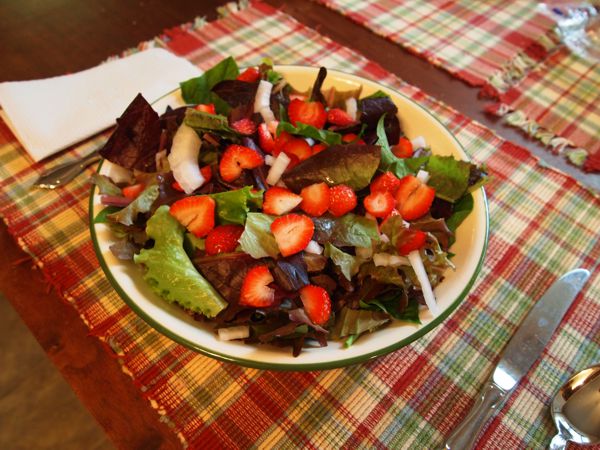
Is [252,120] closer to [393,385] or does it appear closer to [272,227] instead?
[272,227]

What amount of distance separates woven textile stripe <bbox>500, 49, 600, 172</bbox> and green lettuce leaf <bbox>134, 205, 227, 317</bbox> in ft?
4.57

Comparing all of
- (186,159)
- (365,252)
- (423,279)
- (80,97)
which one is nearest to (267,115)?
(186,159)

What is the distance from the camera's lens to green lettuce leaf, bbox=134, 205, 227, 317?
0.95m

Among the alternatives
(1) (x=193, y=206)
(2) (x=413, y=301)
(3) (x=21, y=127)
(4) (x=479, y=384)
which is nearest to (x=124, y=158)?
(1) (x=193, y=206)

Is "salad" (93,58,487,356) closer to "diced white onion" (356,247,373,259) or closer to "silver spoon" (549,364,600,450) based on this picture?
"diced white onion" (356,247,373,259)

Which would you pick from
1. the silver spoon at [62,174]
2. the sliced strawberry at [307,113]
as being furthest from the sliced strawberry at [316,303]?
the silver spoon at [62,174]

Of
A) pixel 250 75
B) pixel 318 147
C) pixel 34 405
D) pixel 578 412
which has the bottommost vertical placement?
pixel 34 405

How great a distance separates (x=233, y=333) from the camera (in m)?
0.94

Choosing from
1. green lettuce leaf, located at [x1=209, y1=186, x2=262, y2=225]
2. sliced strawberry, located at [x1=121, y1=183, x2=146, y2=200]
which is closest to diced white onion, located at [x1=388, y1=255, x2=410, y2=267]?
green lettuce leaf, located at [x1=209, y1=186, x2=262, y2=225]

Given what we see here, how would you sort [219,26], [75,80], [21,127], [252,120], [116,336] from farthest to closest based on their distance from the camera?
[219,26] < [75,80] < [21,127] < [252,120] < [116,336]

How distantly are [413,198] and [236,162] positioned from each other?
46 cm

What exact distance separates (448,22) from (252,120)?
4.73ft

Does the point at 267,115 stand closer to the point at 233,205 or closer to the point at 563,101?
the point at 233,205

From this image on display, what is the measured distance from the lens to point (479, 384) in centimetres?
109
